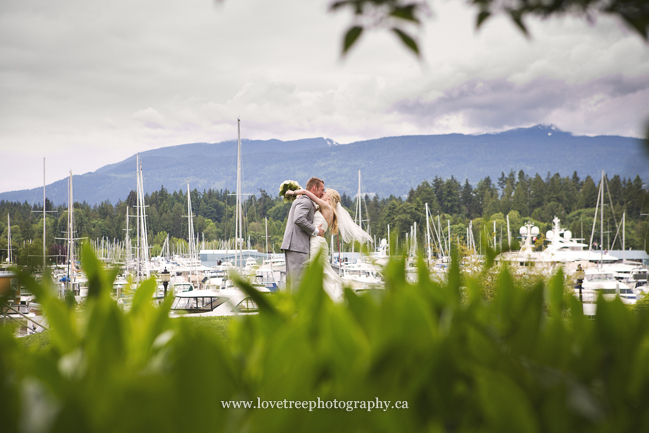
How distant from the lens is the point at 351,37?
985mm

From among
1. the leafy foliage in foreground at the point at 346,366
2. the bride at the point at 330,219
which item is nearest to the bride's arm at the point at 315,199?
the bride at the point at 330,219

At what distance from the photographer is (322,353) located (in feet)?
2.46

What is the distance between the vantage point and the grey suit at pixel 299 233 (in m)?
7.00

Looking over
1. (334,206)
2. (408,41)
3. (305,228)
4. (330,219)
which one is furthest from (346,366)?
(334,206)

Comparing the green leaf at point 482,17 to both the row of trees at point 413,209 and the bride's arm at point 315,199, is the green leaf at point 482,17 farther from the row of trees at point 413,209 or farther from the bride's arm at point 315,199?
the row of trees at point 413,209

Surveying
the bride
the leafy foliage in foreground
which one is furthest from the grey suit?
the leafy foliage in foreground

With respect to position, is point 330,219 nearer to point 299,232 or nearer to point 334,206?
point 334,206

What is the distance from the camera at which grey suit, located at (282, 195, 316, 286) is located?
23.0 feet

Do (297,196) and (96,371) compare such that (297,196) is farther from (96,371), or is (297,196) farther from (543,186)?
(543,186)

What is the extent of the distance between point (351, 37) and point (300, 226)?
19.9 feet

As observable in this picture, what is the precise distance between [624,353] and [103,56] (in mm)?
125030

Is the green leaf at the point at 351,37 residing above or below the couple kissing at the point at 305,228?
above

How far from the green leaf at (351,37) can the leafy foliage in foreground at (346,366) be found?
19.0 inches

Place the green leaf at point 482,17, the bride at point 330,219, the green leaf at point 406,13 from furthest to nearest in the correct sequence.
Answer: the bride at point 330,219, the green leaf at point 482,17, the green leaf at point 406,13
